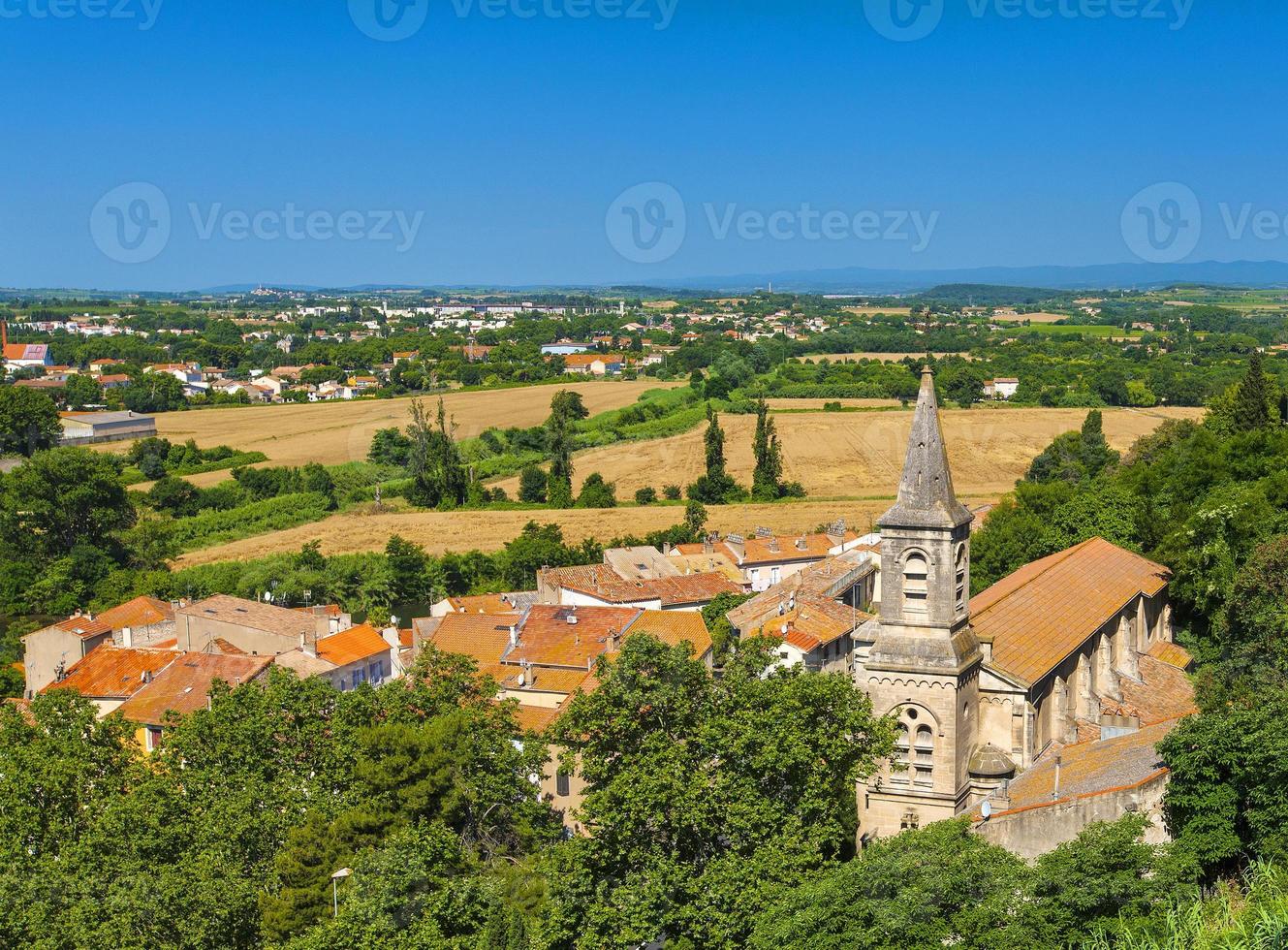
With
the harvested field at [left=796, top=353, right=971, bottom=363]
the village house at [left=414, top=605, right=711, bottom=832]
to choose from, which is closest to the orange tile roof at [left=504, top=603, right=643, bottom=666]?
the village house at [left=414, top=605, right=711, bottom=832]

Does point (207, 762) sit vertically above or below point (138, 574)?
above

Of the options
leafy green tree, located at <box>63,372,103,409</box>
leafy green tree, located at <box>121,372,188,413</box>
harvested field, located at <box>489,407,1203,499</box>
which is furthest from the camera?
leafy green tree, located at <box>121,372,188,413</box>

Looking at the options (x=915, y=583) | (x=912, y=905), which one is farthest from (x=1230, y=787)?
(x=915, y=583)

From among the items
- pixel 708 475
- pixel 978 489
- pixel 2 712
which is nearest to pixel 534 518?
pixel 708 475

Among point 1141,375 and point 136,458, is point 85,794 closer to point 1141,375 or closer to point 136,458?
point 136,458

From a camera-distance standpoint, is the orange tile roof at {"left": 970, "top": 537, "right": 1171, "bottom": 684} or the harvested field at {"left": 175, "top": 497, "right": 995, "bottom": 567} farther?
the harvested field at {"left": 175, "top": 497, "right": 995, "bottom": 567}

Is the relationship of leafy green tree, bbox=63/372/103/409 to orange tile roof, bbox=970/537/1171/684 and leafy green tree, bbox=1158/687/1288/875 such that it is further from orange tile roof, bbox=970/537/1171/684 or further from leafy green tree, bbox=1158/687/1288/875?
leafy green tree, bbox=1158/687/1288/875
